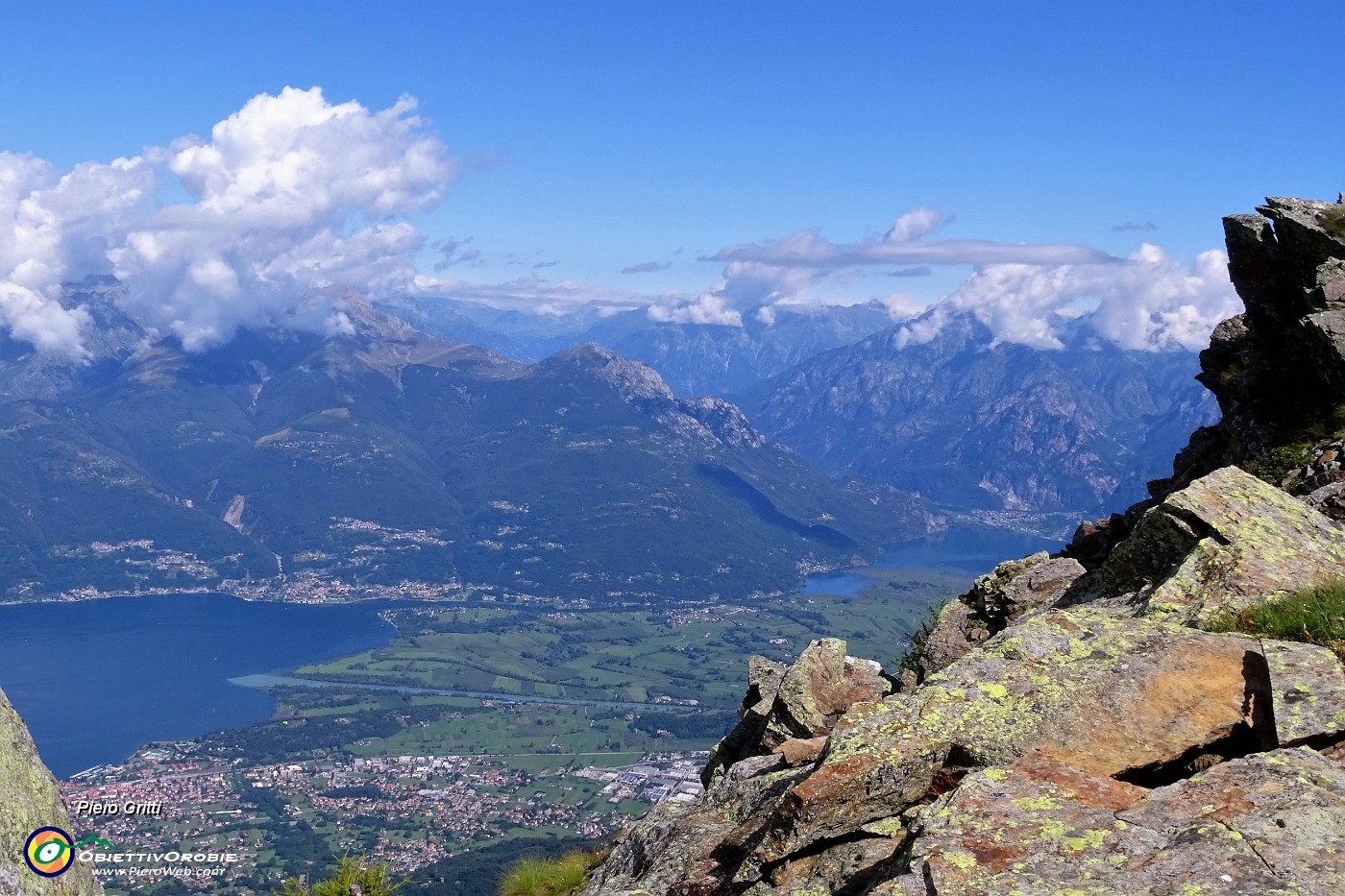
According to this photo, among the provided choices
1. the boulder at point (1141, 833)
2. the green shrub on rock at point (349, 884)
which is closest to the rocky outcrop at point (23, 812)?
the green shrub on rock at point (349, 884)

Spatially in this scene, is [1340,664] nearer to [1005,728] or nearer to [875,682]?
[1005,728]

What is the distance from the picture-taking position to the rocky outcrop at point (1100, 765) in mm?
7805

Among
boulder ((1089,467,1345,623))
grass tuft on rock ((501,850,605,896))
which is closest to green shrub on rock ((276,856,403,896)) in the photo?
grass tuft on rock ((501,850,605,896))

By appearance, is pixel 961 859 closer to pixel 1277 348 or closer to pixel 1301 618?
pixel 1301 618

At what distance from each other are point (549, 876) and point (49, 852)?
32.2 feet

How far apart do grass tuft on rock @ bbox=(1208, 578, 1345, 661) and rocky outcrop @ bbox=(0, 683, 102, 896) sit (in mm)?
14931

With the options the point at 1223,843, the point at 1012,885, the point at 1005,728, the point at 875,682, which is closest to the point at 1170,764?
the point at 1005,728

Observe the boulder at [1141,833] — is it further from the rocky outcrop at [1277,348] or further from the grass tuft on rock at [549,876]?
the rocky outcrop at [1277,348]

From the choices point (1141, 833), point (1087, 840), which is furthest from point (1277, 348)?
point (1087, 840)

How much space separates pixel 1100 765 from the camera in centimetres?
1017

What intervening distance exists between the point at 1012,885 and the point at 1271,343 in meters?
26.0

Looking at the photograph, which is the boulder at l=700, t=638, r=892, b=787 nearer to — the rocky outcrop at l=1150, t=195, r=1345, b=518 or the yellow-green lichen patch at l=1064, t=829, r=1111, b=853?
the rocky outcrop at l=1150, t=195, r=1345, b=518

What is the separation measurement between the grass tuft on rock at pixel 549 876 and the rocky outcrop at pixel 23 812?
323 inches

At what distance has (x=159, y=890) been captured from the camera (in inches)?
4941
